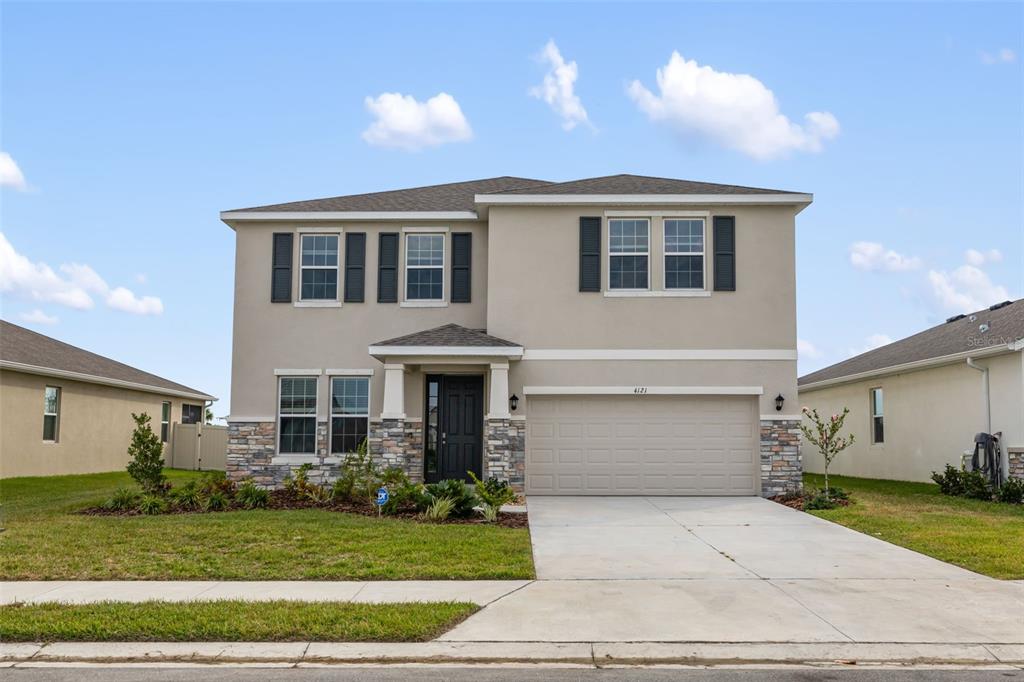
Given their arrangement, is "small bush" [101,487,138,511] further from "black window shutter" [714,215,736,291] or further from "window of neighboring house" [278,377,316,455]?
"black window shutter" [714,215,736,291]

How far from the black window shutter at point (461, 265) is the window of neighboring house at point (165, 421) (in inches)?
661

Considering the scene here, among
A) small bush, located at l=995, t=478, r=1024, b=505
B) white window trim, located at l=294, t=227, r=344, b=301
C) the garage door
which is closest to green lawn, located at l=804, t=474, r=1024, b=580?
small bush, located at l=995, t=478, r=1024, b=505

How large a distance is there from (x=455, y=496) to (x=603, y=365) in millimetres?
4819

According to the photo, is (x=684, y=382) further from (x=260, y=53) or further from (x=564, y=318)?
(x=260, y=53)

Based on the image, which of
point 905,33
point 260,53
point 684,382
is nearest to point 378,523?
point 684,382

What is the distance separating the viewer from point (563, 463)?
679 inches

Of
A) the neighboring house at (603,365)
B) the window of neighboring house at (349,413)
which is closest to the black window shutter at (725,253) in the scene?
the neighboring house at (603,365)

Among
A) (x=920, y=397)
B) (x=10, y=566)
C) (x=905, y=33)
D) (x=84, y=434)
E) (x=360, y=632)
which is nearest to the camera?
(x=360, y=632)

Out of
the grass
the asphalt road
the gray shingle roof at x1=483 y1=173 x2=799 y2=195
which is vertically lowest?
the asphalt road

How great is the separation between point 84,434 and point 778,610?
74.3 feet

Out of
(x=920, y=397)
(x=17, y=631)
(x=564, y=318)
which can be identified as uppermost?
(x=564, y=318)

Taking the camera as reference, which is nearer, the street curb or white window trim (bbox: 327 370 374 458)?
the street curb

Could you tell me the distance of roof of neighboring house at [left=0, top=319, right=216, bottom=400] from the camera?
73.0 feet

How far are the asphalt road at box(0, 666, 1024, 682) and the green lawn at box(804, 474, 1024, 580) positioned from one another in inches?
161
